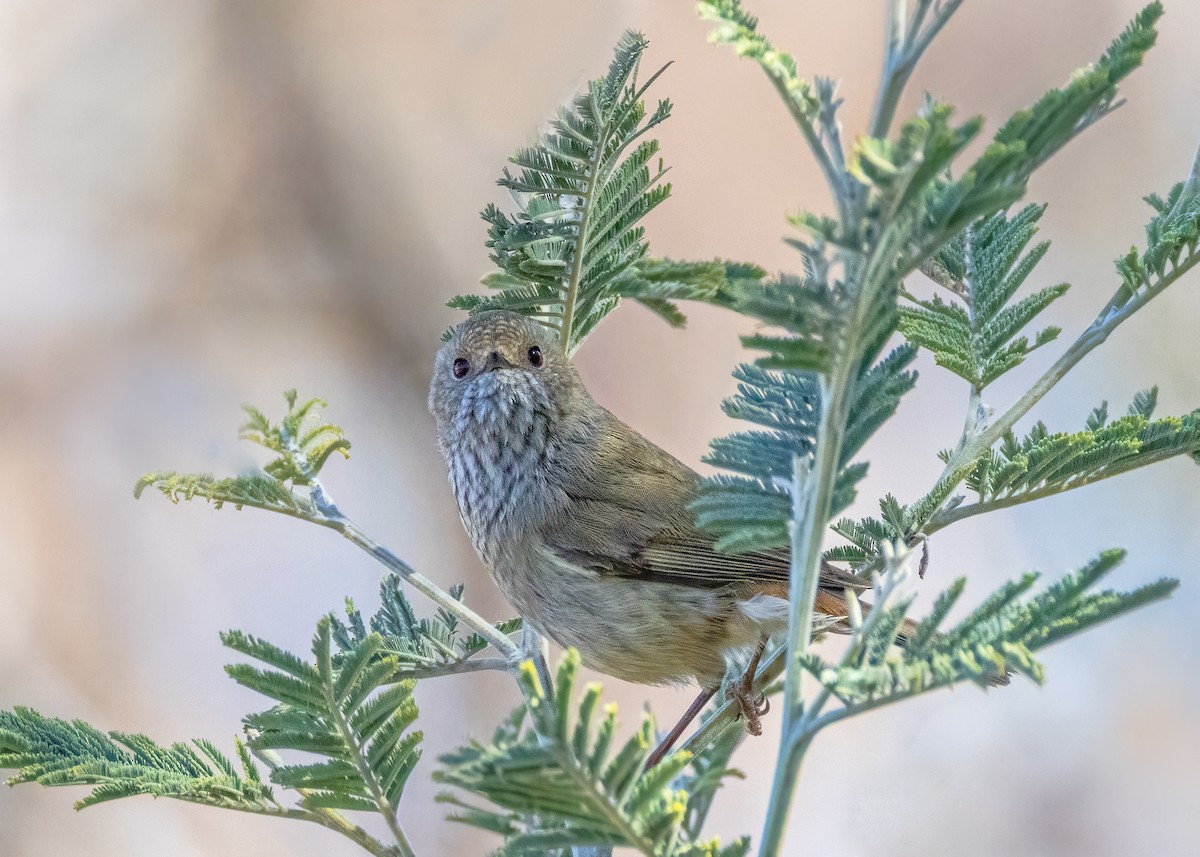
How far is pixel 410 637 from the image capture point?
159cm

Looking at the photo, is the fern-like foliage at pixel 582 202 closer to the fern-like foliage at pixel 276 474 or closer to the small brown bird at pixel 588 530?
the fern-like foliage at pixel 276 474

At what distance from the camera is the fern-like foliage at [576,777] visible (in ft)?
2.58

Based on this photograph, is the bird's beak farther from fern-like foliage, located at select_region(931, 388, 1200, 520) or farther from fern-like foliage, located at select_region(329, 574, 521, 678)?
fern-like foliage, located at select_region(931, 388, 1200, 520)

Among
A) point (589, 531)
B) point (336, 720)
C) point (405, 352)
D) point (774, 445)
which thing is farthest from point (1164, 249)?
point (405, 352)

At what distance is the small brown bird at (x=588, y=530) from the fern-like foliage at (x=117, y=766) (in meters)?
0.82

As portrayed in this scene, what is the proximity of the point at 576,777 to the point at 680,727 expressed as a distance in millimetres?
1096

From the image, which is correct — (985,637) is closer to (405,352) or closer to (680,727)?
(680,727)

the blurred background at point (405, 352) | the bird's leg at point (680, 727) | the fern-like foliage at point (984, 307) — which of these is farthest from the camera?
the blurred background at point (405, 352)

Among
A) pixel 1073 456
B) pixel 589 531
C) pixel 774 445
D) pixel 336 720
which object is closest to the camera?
pixel 774 445

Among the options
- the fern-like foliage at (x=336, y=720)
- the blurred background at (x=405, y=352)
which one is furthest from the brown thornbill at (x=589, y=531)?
the blurred background at (x=405, y=352)

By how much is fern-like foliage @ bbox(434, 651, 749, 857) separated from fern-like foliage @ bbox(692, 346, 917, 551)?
0.22 meters

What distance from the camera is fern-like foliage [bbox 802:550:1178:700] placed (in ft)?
2.67

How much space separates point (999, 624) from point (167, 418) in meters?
3.68

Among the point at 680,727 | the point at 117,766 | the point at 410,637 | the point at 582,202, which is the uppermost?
the point at 582,202
